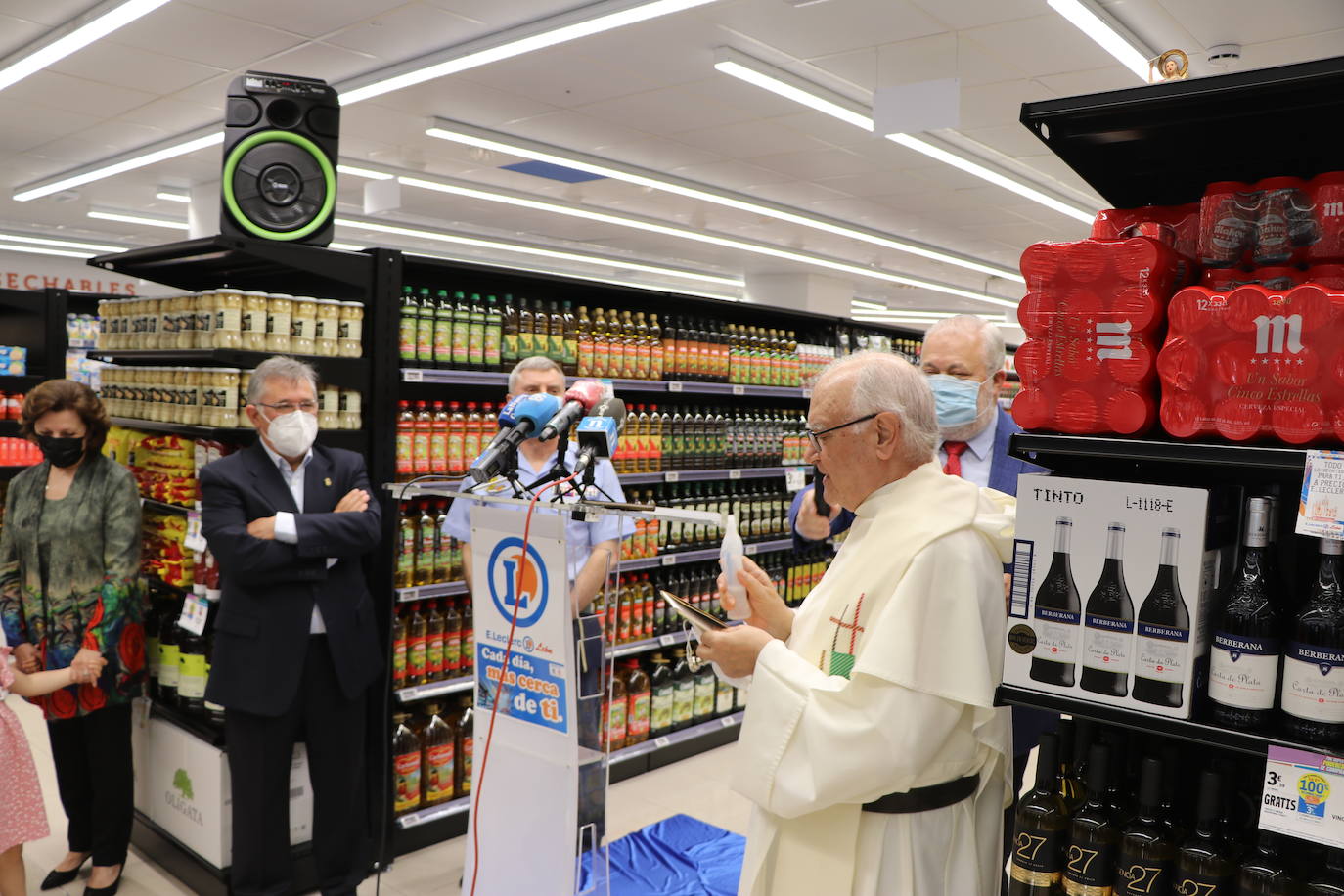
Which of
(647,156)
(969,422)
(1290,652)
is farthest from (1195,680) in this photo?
(647,156)

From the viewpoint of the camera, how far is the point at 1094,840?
1654 mm

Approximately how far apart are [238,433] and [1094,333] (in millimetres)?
3260

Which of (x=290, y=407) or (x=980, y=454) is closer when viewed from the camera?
(x=980, y=454)

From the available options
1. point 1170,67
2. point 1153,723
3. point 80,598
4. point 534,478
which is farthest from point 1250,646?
point 80,598

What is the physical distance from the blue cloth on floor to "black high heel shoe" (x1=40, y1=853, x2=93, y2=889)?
7.24 feet

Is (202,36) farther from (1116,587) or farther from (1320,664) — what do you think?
(1320,664)

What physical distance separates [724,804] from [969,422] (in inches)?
107

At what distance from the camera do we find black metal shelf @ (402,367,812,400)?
13.9ft

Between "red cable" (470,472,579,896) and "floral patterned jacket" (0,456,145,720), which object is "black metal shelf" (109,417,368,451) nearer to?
"floral patterned jacket" (0,456,145,720)

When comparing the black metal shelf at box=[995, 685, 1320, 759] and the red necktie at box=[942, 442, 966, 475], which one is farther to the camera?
the red necktie at box=[942, 442, 966, 475]

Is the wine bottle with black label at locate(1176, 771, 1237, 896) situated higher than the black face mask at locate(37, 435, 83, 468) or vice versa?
the black face mask at locate(37, 435, 83, 468)

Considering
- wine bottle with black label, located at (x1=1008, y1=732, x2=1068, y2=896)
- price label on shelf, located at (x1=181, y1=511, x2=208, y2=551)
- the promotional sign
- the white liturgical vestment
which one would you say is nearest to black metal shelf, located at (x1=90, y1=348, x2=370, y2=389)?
price label on shelf, located at (x1=181, y1=511, x2=208, y2=551)

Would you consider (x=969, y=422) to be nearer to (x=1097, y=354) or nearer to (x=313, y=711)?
(x=1097, y=354)

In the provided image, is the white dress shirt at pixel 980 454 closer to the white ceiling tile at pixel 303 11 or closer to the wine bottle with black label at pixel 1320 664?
the wine bottle with black label at pixel 1320 664
